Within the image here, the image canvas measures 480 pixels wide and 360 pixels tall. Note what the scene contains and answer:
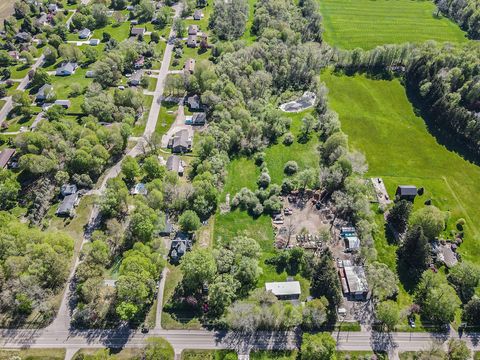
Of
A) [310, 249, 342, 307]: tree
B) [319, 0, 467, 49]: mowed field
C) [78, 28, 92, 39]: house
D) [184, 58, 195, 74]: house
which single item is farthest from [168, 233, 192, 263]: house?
[319, 0, 467, 49]: mowed field

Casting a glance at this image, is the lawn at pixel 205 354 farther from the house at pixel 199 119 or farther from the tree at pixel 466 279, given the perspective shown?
the house at pixel 199 119

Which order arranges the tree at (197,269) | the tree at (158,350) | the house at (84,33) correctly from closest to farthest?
the tree at (158,350) → the tree at (197,269) → the house at (84,33)

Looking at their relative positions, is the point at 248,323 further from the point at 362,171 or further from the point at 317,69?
the point at 317,69

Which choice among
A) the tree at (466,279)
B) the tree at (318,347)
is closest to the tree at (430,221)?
the tree at (466,279)

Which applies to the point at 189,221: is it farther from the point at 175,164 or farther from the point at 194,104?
the point at 194,104

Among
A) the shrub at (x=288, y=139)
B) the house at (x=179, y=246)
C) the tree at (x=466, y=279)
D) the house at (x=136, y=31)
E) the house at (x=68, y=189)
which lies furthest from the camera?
the house at (x=136, y=31)

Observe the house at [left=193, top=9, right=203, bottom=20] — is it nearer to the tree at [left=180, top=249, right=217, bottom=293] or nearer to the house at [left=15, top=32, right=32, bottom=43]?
the house at [left=15, top=32, right=32, bottom=43]

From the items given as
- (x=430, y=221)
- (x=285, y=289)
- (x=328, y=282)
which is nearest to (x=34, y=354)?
(x=285, y=289)
